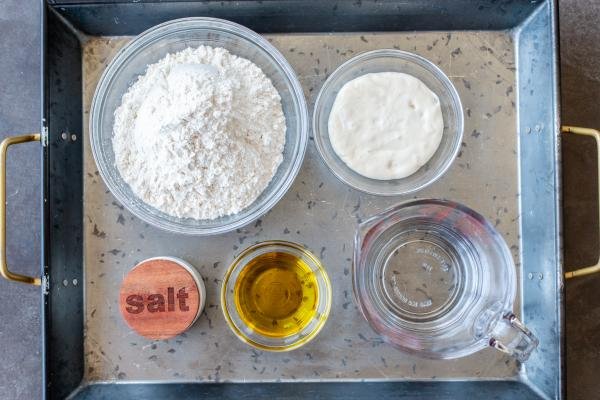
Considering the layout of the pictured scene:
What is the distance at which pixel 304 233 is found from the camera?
0.79 metres

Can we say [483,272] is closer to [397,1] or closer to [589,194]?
[589,194]

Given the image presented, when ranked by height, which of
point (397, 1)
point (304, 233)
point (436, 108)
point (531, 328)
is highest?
point (397, 1)

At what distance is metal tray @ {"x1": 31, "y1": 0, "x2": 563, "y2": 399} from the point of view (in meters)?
Result: 0.77

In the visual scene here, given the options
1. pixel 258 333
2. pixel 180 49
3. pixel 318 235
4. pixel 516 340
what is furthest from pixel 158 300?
pixel 516 340

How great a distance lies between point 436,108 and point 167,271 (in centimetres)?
47

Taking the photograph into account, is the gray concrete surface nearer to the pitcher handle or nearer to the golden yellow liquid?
the pitcher handle

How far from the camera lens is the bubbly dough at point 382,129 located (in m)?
0.77

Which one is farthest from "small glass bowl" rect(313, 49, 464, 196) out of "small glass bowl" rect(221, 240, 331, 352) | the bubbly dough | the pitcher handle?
the pitcher handle

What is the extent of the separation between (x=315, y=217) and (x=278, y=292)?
0.42ft

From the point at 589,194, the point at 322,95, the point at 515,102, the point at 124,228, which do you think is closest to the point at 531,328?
the point at 589,194

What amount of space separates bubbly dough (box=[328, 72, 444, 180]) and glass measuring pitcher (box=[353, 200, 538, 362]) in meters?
0.08

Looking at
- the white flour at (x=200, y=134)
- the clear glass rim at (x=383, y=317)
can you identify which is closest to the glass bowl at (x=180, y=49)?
the white flour at (x=200, y=134)

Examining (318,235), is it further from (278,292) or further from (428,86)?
(428,86)

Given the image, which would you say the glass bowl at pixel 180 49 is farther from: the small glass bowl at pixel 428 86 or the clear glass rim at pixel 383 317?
the clear glass rim at pixel 383 317
